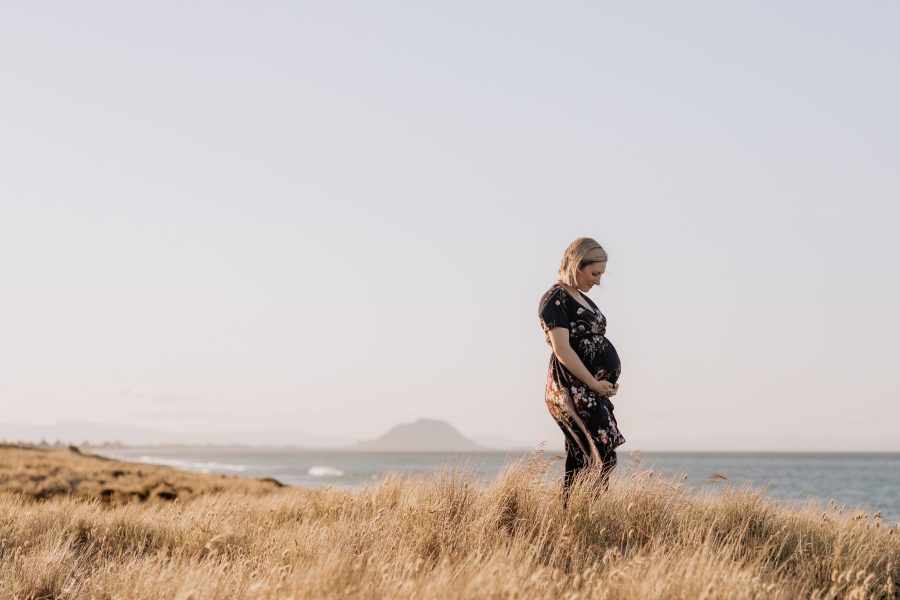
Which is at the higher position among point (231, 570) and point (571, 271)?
point (571, 271)

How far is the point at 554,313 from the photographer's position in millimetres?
6559

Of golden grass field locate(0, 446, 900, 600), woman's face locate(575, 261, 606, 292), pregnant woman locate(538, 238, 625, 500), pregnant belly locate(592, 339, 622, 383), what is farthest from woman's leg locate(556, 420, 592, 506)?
woman's face locate(575, 261, 606, 292)

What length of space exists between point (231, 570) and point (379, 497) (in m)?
2.33

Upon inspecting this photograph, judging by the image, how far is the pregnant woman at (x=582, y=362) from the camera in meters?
6.50

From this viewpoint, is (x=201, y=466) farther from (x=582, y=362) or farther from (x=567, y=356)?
(x=567, y=356)

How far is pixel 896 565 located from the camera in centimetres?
678

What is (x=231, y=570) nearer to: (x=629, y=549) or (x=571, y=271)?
(x=629, y=549)

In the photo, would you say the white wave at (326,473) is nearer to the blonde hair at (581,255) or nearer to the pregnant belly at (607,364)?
the pregnant belly at (607,364)

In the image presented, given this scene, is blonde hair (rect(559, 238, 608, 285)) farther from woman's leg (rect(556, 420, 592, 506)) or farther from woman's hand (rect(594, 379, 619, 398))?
woman's leg (rect(556, 420, 592, 506))

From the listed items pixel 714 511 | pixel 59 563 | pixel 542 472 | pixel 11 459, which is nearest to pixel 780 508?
pixel 714 511

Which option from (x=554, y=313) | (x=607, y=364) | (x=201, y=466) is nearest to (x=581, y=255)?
(x=554, y=313)

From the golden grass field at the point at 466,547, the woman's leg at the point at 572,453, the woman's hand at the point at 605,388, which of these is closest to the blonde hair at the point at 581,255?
the woman's hand at the point at 605,388

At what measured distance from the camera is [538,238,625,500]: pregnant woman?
256 inches

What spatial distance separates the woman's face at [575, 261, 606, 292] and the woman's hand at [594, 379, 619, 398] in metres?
0.73
